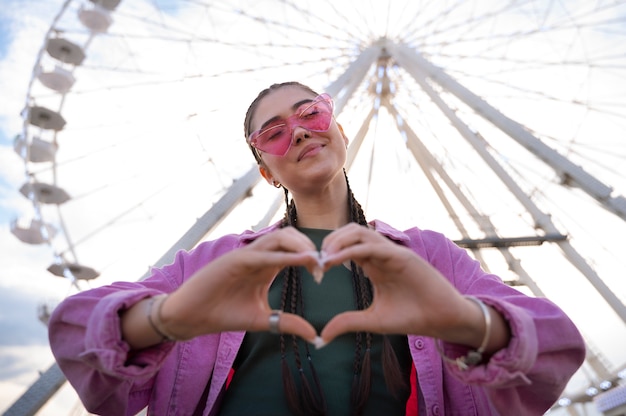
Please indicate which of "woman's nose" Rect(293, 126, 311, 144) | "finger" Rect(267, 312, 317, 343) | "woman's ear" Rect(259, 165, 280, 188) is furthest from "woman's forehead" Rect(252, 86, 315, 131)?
"finger" Rect(267, 312, 317, 343)

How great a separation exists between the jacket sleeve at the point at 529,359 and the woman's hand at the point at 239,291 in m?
0.45

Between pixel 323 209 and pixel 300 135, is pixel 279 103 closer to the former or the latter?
pixel 300 135

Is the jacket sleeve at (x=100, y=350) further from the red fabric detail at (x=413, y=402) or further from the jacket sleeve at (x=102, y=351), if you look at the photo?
the red fabric detail at (x=413, y=402)

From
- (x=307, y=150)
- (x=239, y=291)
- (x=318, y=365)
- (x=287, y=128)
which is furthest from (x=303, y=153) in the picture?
(x=239, y=291)

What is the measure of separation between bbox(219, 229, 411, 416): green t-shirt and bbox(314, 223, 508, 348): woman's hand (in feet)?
1.81

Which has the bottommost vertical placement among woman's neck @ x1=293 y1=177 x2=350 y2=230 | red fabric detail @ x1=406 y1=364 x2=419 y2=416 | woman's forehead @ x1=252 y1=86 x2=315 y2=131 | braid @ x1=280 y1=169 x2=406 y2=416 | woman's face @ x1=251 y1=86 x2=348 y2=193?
red fabric detail @ x1=406 y1=364 x2=419 y2=416

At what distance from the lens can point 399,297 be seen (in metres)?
1.09

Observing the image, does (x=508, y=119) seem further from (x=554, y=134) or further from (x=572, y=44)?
(x=572, y=44)

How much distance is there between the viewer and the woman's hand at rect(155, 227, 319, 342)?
1033 mm

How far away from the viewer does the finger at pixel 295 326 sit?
1011 mm

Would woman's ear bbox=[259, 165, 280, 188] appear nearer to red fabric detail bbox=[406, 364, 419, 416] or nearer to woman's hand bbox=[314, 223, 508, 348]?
red fabric detail bbox=[406, 364, 419, 416]

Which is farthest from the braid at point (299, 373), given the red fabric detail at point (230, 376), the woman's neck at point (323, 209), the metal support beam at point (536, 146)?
the metal support beam at point (536, 146)

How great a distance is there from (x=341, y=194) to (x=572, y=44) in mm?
9600

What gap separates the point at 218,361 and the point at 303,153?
89 cm
